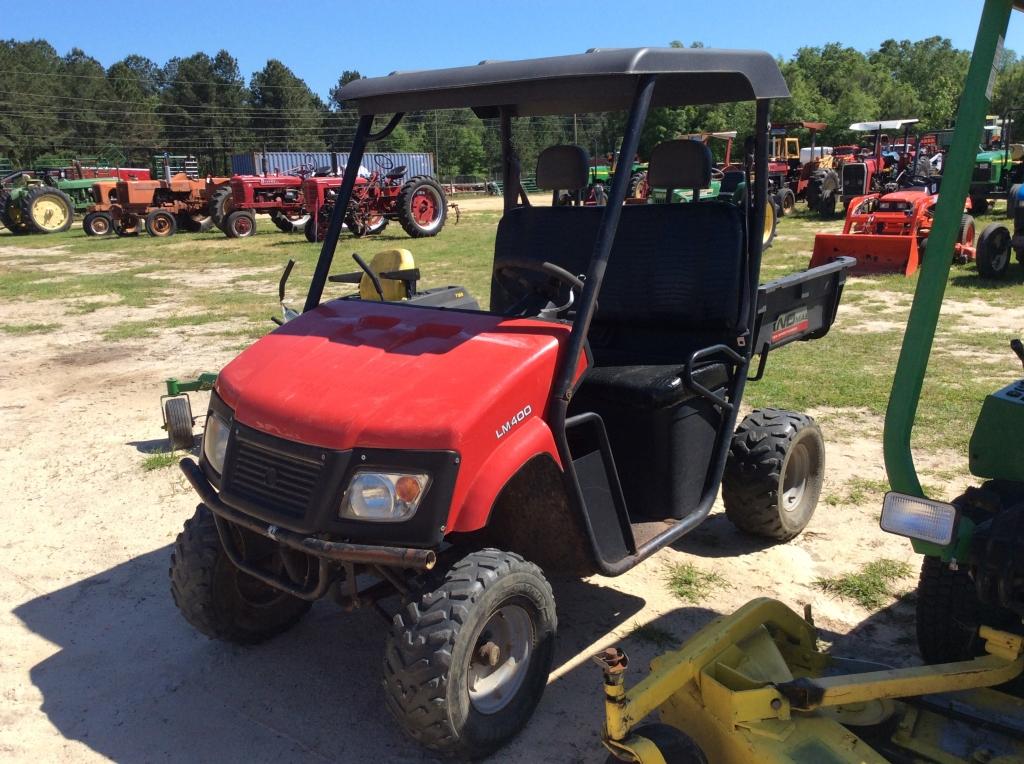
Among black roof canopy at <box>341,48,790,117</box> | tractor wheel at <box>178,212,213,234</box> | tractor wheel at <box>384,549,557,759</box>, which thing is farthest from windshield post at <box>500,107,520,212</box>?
tractor wheel at <box>178,212,213,234</box>

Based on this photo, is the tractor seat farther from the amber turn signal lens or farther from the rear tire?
the rear tire

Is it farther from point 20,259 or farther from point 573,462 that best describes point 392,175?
point 573,462

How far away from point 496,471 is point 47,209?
23.6m

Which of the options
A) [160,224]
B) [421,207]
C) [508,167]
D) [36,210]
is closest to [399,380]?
[508,167]

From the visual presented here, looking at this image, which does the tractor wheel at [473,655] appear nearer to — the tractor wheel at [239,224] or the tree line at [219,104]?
the tractor wheel at [239,224]

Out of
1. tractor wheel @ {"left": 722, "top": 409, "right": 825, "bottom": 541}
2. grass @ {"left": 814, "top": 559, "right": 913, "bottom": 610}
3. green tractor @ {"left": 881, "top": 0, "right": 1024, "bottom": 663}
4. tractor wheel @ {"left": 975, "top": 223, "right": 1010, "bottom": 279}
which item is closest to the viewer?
green tractor @ {"left": 881, "top": 0, "right": 1024, "bottom": 663}

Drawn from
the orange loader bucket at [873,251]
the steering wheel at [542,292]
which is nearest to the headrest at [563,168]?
the steering wheel at [542,292]

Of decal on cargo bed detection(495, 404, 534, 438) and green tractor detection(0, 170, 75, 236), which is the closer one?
decal on cargo bed detection(495, 404, 534, 438)

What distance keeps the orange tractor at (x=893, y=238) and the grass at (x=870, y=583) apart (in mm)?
7560

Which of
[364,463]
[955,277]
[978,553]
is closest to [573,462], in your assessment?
[364,463]

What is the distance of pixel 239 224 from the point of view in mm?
19406

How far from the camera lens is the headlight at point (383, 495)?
8.37 feet

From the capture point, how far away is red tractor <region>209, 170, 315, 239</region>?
759 inches

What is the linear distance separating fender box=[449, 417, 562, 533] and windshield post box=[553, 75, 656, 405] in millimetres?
128
